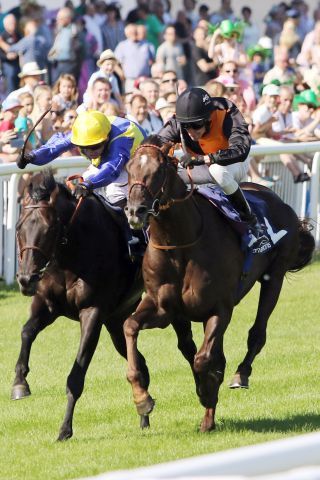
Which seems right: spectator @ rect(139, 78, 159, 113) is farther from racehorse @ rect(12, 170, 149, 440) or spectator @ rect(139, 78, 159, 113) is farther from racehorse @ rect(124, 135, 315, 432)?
racehorse @ rect(124, 135, 315, 432)

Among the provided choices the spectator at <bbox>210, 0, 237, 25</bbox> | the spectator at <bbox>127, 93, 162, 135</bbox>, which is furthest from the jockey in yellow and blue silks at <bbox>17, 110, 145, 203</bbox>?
the spectator at <bbox>210, 0, 237, 25</bbox>

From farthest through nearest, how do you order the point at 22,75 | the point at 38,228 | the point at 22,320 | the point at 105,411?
the point at 22,75 < the point at 22,320 < the point at 105,411 < the point at 38,228

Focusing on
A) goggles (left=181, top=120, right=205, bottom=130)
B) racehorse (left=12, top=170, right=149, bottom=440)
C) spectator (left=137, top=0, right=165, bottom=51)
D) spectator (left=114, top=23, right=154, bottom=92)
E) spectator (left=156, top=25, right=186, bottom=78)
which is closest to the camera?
racehorse (left=12, top=170, right=149, bottom=440)

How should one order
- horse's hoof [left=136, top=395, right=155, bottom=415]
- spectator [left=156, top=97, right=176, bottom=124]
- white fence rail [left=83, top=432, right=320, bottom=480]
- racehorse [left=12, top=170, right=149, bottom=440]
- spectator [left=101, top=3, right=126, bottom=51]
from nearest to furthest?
white fence rail [left=83, top=432, right=320, bottom=480], horse's hoof [left=136, top=395, right=155, bottom=415], racehorse [left=12, top=170, right=149, bottom=440], spectator [left=156, top=97, right=176, bottom=124], spectator [left=101, top=3, right=126, bottom=51]

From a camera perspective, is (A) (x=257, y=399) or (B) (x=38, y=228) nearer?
(B) (x=38, y=228)

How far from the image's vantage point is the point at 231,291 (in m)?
7.11

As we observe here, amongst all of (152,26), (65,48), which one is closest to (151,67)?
(65,48)

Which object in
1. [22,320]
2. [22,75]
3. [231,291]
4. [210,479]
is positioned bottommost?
[22,320]

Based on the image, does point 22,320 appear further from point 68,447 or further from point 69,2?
point 69,2

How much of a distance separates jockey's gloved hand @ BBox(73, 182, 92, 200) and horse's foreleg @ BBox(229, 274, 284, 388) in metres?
1.49

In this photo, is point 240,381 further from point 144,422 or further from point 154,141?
point 154,141

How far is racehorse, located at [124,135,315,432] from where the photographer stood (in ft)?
21.4

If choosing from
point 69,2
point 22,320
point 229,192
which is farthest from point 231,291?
point 69,2

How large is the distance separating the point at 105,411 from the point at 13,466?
1445 mm
